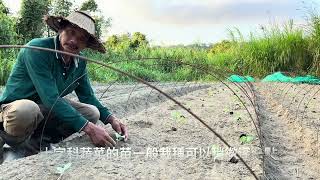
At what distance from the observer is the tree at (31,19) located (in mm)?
13992

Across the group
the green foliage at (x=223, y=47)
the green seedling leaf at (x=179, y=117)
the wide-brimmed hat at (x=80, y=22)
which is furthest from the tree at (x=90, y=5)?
the wide-brimmed hat at (x=80, y=22)

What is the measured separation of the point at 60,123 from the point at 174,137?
3.18 feet

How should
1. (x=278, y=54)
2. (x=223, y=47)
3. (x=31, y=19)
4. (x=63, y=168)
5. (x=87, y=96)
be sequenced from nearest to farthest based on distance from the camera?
1. (x=63, y=168)
2. (x=87, y=96)
3. (x=278, y=54)
4. (x=31, y=19)
5. (x=223, y=47)

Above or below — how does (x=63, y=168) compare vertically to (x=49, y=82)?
below

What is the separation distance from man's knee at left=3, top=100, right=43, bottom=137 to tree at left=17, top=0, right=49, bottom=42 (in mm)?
10941

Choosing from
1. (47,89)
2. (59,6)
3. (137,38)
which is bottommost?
(47,89)

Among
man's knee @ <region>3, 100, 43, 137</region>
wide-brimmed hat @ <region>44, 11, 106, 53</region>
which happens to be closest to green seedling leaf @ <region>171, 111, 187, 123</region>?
wide-brimmed hat @ <region>44, 11, 106, 53</region>

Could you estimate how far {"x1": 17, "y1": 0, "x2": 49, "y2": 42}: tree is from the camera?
45.9 ft

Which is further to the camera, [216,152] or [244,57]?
[244,57]

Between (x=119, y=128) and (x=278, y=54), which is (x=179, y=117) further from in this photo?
(x=278, y=54)

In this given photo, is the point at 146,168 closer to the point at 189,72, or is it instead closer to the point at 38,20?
the point at 189,72

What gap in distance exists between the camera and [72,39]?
3.26 metres

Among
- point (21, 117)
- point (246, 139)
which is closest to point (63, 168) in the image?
point (21, 117)

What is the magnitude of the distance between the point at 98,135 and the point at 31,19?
1163 cm
